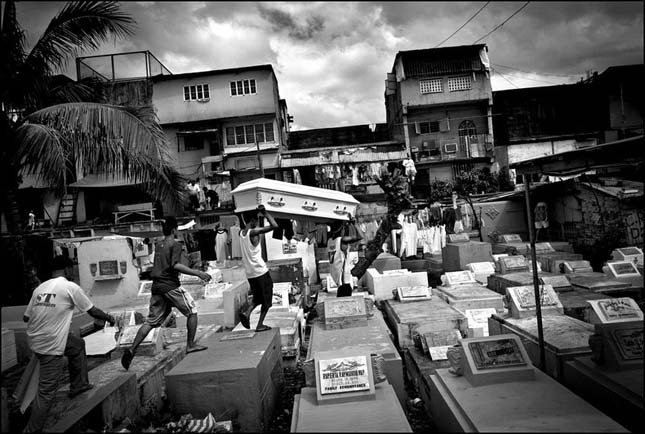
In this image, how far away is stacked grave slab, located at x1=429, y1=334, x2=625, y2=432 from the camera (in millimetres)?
2779

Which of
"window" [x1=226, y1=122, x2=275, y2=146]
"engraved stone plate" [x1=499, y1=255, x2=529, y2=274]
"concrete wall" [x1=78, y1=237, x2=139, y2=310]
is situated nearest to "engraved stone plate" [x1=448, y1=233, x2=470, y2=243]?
"engraved stone plate" [x1=499, y1=255, x2=529, y2=274]

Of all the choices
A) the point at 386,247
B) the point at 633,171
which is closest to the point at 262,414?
the point at 633,171

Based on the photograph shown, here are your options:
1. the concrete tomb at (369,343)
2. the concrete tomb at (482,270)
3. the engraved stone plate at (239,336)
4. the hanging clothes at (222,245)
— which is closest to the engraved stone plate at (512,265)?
the concrete tomb at (482,270)

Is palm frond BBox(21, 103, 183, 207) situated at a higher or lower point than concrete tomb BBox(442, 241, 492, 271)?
higher

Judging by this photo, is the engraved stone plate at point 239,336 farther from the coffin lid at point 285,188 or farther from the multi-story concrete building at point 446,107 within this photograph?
the multi-story concrete building at point 446,107

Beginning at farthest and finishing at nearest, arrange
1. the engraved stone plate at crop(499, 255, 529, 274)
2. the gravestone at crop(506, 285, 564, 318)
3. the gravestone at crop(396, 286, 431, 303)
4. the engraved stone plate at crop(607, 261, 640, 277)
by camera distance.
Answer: the engraved stone plate at crop(499, 255, 529, 274) < the engraved stone plate at crop(607, 261, 640, 277) < the gravestone at crop(396, 286, 431, 303) < the gravestone at crop(506, 285, 564, 318)

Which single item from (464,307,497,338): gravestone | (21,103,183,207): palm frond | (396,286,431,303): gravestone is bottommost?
(464,307,497,338): gravestone

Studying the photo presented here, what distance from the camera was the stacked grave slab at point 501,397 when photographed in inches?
109

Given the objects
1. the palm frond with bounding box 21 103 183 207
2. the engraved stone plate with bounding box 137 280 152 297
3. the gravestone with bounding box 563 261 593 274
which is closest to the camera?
the palm frond with bounding box 21 103 183 207

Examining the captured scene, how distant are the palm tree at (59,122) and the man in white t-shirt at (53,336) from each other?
318 cm

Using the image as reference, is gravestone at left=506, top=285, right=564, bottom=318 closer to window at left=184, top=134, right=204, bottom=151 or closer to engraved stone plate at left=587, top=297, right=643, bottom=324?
engraved stone plate at left=587, top=297, right=643, bottom=324

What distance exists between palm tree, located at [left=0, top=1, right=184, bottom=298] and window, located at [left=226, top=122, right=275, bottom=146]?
668 inches

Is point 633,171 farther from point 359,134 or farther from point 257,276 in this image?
point 359,134

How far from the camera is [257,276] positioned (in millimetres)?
5824
